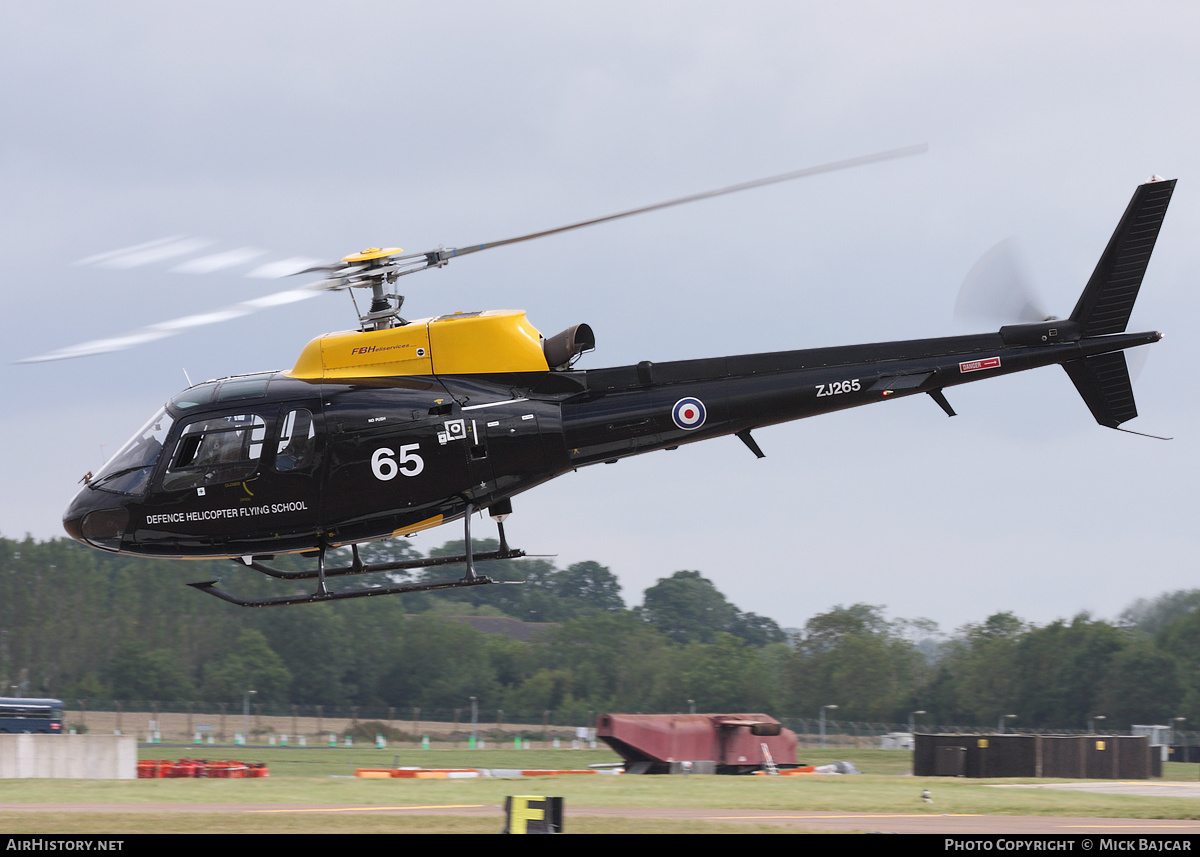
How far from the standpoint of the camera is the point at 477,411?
17.2m

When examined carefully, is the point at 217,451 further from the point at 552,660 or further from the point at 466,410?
the point at 552,660

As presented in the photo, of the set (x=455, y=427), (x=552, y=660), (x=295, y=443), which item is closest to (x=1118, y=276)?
(x=455, y=427)

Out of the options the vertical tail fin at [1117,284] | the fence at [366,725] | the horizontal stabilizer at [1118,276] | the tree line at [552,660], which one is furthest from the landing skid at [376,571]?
the tree line at [552,660]

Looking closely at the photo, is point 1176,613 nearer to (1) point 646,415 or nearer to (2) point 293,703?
(2) point 293,703

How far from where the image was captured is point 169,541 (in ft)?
58.0

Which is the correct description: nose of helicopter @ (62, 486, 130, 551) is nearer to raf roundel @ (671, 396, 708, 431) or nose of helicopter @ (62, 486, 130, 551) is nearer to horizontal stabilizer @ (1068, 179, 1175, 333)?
raf roundel @ (671, 396, 708, 431)

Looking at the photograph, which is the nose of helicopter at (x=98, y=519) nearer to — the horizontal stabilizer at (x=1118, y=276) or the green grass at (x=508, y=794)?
the green grass at (x=508, y=794)

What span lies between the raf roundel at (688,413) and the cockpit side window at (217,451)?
553 cm

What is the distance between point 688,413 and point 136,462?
7688 mm

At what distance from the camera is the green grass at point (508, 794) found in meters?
19.4

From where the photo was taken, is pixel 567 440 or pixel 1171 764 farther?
pixel 1171 764

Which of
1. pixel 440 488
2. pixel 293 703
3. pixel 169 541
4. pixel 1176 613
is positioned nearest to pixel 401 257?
pixel 440 488

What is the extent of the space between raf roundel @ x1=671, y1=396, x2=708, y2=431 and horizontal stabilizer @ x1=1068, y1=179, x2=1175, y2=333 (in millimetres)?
5129
